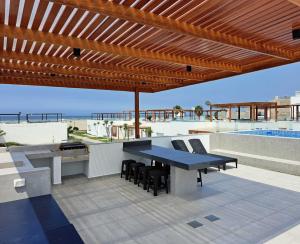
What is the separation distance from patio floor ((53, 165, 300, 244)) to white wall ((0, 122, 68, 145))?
968 cm

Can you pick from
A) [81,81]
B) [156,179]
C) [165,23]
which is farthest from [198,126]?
[165,23]

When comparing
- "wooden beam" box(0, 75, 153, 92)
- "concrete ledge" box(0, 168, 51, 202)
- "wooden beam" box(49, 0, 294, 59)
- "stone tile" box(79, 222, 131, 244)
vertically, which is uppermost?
"wooden beam" box(49, 0, 294, 59)

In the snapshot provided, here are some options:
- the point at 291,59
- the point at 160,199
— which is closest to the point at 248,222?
the point at 160,199

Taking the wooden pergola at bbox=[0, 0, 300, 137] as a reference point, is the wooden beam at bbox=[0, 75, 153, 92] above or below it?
below

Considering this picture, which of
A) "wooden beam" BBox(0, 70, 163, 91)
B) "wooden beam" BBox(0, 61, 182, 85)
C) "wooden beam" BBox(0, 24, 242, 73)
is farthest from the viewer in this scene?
"wooden beam" BBox(0, 70, 163, 91)

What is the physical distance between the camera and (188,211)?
4.48 meters

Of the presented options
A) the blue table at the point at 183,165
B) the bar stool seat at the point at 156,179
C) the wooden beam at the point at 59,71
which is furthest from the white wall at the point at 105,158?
the wooden beam at the point at 59,71

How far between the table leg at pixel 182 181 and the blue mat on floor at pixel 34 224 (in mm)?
2890

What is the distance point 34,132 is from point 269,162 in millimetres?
13201

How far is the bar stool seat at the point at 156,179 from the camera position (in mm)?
5402

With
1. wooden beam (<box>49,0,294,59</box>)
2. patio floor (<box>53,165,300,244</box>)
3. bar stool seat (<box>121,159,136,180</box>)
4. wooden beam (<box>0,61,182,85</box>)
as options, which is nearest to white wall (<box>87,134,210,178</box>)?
bar stool seat (<box>121,159,136,180</box>)

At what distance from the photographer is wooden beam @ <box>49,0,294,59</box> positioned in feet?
8.57

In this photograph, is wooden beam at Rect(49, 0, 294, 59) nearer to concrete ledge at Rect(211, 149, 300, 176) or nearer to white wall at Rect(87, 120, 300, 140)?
concrete ledge at Rect(211, 149, 300, 176)

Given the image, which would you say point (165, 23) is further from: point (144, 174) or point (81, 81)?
point (81, 81)
